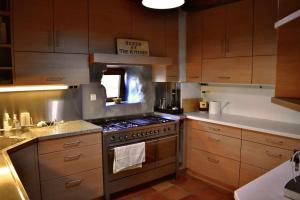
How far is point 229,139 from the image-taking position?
284 centimetres

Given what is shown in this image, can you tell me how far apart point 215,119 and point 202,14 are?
1.44 metres

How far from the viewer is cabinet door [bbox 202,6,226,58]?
3.06m

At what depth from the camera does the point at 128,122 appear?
9.94 feet

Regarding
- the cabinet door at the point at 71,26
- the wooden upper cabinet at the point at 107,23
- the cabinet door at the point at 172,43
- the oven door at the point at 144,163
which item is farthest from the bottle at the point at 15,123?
the cabinet door at the point at 172,43

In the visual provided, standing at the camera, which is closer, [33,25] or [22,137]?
[22,137]

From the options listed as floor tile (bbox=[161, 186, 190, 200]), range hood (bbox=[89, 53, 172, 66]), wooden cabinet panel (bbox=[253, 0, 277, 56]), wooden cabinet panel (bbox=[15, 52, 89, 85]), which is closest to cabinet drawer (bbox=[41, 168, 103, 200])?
floor tile (bbox=[161, 186, 190, 200])

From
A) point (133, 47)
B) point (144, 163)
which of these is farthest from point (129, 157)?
point (133, 47)

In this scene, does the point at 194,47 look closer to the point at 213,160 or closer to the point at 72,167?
the point at 213,160

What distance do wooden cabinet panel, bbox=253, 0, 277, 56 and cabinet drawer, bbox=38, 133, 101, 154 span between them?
2.03 m

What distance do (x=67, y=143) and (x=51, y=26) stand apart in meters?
1.18

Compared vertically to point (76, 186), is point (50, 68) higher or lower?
higher

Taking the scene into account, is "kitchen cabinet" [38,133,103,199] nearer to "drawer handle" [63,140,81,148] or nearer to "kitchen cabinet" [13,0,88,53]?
"drawer handle" [63,140,81,148]

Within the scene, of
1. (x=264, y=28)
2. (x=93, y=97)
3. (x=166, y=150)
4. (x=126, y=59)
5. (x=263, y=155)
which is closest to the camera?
(x=263, y=155)

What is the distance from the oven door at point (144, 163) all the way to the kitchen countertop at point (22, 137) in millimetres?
369
